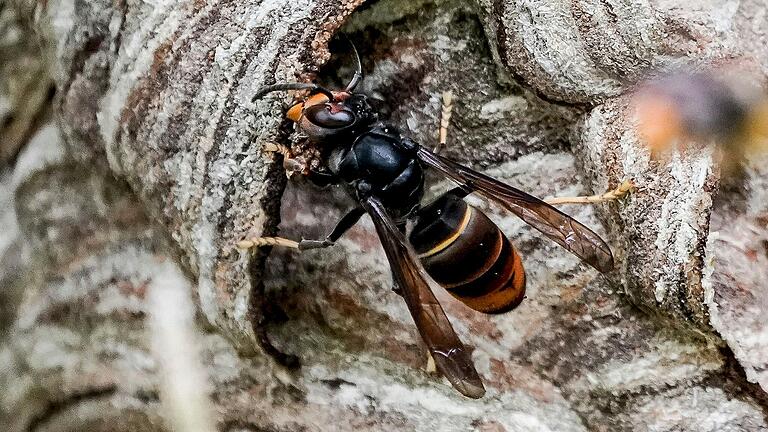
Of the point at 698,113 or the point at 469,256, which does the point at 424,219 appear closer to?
the point at 469,256

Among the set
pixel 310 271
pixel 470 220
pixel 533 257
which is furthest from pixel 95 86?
pixel 533 257

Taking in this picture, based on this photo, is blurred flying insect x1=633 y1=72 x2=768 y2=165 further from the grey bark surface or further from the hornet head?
the hornet head

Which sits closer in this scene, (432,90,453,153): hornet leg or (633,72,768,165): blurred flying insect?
(633,72,768,165): blurred flying insect

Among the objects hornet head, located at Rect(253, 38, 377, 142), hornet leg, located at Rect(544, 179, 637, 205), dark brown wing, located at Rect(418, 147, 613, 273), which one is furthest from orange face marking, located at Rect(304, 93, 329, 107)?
hornet leg, located at Rect(544, 179, 637, 205)

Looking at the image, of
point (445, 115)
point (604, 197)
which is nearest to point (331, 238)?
point (445, 115)

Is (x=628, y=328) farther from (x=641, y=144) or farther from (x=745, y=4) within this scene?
(x=745, y=4)
